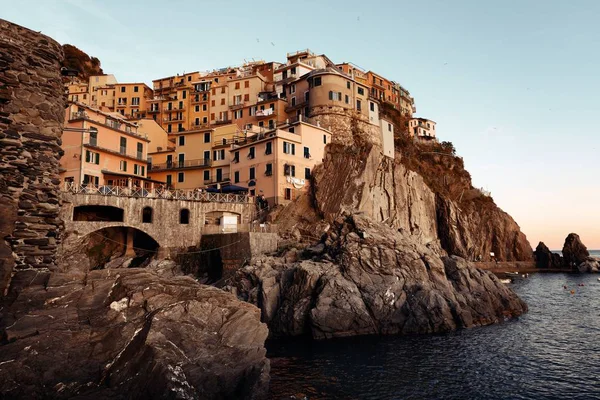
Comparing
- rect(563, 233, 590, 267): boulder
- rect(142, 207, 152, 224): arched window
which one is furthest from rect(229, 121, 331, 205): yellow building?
rect(563, 233, 590, 267): boulder

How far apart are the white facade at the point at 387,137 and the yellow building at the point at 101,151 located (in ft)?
133

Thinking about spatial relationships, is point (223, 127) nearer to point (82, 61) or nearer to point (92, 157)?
point (92, 157)

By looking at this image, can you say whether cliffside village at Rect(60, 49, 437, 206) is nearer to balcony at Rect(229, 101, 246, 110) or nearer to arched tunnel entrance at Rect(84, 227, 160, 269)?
balcony at Rect(229, 101, 246, 110)

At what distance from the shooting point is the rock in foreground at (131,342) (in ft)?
31.4

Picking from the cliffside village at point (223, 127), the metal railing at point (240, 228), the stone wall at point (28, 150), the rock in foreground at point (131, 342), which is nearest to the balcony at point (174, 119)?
the cliffside village at point (223, 127)

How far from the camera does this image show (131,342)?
11.1 metres

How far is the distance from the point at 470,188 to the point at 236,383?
8473 centimetres

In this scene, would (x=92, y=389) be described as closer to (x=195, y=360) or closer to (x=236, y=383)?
(x=195, y=360)

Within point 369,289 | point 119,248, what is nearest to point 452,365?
point 369,289

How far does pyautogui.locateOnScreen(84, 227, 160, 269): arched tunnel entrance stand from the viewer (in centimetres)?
4684

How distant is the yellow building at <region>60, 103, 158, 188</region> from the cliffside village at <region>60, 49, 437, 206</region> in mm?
135

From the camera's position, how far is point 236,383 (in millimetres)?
12719

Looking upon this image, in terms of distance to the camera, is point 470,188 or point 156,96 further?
point 156,96

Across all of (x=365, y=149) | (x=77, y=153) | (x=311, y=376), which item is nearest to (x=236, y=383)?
(x=311, y=376)
